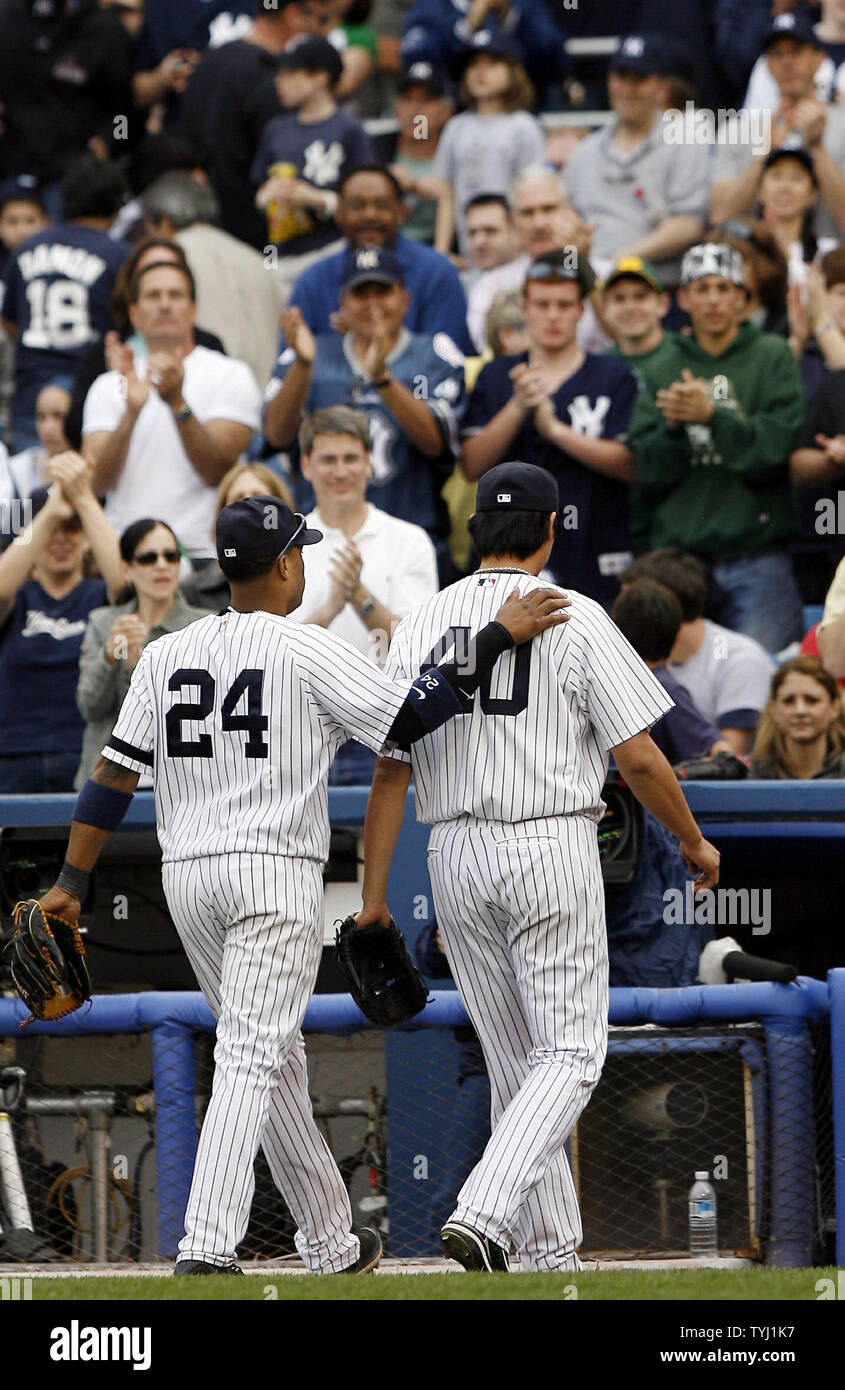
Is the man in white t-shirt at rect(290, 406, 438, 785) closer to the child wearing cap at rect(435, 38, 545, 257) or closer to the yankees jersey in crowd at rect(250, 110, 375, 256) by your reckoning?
the yankees jersey in crowd at rect(250, 110, 375, 256)

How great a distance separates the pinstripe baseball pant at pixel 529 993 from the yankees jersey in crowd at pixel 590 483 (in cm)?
308

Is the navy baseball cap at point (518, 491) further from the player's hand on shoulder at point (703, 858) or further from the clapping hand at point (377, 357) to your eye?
the clapping hand at point (377, 357)

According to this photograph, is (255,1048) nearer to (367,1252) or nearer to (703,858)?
(367,1252)

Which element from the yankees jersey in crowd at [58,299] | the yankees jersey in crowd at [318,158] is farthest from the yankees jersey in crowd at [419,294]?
the yankees jersey in crowd at [318,158]

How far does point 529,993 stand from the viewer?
4.94 m

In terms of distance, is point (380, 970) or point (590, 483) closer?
point (380, 970)

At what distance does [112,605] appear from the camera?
735cm

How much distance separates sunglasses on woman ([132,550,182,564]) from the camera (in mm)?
7039

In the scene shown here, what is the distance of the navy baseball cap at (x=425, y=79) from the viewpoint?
1121cm

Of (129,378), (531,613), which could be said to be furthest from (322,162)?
(531,613)

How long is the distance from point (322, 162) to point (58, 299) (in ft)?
5.22

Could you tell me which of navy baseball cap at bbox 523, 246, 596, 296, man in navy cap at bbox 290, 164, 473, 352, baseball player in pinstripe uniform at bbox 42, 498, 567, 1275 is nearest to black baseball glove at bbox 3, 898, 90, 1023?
baseball player in pinstripe uniform at bbox 42, 498, 567, 1275

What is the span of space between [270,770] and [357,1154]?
5.28 ft

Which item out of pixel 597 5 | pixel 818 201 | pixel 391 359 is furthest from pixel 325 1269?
pixel 597 5
